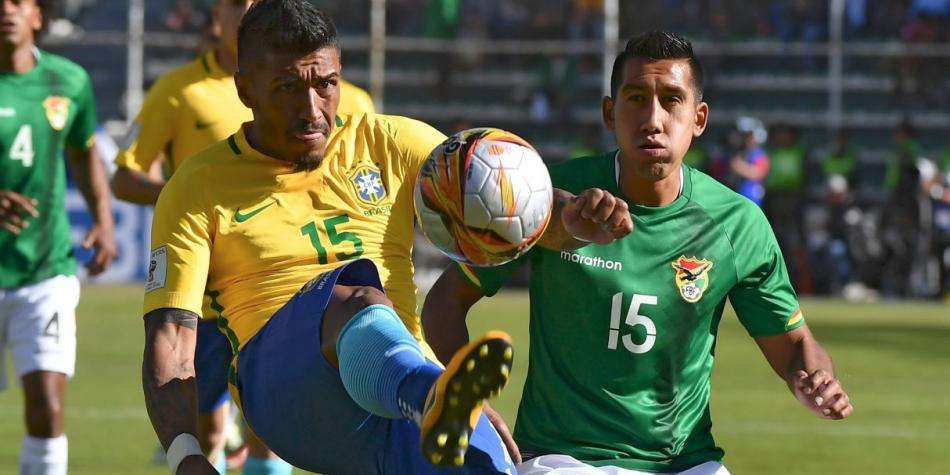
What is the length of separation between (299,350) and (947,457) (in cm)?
607

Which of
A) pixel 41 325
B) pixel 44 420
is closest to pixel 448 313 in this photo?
pixel 44 420

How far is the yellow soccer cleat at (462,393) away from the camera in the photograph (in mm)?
3953

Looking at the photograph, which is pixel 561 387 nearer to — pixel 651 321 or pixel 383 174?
pixel 651 321

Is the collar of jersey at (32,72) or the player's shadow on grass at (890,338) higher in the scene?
the collar of jersey at (32,72)

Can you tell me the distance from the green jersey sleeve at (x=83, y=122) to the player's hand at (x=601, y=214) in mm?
3935

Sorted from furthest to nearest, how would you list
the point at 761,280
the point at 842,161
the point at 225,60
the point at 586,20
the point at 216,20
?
1. the point at 586,20
2. the point at 842,161
3. the point at 216,20
4. the point at 225,60
5. the point at 761,280

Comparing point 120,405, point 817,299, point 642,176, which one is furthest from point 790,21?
point 642,176

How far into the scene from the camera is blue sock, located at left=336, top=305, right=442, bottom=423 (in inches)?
165

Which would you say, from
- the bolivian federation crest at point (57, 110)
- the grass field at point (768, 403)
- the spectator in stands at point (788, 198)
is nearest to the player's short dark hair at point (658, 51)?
the bolivian federation crest at point (57, 110)

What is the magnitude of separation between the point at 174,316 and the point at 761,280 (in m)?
1.86

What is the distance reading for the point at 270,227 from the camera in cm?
510

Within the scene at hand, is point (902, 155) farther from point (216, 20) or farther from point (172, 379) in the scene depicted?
point (172, 379)

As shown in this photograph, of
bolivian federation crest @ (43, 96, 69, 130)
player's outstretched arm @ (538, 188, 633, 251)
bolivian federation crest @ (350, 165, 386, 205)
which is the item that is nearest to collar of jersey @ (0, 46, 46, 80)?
bolivian federation crest @ (43, 96, 69, 130)

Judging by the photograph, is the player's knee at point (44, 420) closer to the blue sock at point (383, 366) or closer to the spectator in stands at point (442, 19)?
the blue sock at point (383, 366)
